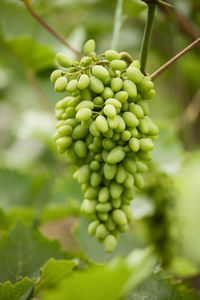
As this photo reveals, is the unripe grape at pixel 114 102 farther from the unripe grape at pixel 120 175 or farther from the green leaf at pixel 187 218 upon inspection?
the green leaf at pixel 187 218

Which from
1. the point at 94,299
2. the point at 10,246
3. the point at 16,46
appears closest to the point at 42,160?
the point at 16,46

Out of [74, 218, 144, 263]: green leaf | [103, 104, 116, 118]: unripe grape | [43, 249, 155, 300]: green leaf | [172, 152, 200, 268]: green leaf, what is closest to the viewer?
[43, 249, 155, 300]: green leaf

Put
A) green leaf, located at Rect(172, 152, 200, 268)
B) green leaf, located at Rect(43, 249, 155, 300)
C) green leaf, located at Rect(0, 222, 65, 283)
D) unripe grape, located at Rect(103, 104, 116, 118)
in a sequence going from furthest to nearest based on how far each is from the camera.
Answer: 1. green leaf, located at Rect(172, 152, 200, 268)
2. green leaf, located at Rect(0, 222, 65, 283)
3. unripe grape, located at Rect(103, 104, 116, 118)
4. green leaf, located at Rect(43, 249, 155, 300)

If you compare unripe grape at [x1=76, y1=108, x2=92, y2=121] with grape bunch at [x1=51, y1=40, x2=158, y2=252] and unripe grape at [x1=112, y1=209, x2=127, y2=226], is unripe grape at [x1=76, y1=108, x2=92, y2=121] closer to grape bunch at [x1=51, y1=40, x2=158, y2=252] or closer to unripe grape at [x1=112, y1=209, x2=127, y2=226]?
grape bunch at [x1=51, y1=40, x2=158, y2=252]

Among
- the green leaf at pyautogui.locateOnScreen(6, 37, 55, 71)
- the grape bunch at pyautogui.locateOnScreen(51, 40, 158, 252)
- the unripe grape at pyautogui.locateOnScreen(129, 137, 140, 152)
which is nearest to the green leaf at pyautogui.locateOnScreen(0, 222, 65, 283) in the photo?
the grape bunch at pyautogui.locateOnScreen(51, 40, 158, 252)

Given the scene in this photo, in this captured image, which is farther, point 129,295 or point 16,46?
point 16,46

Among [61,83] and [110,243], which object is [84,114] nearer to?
[61,83]

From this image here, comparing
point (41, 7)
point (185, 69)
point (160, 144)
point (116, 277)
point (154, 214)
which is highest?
point (41, 7)

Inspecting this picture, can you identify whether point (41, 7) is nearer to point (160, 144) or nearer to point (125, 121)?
point (160, 144)

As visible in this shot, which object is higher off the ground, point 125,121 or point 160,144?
point 160,144
